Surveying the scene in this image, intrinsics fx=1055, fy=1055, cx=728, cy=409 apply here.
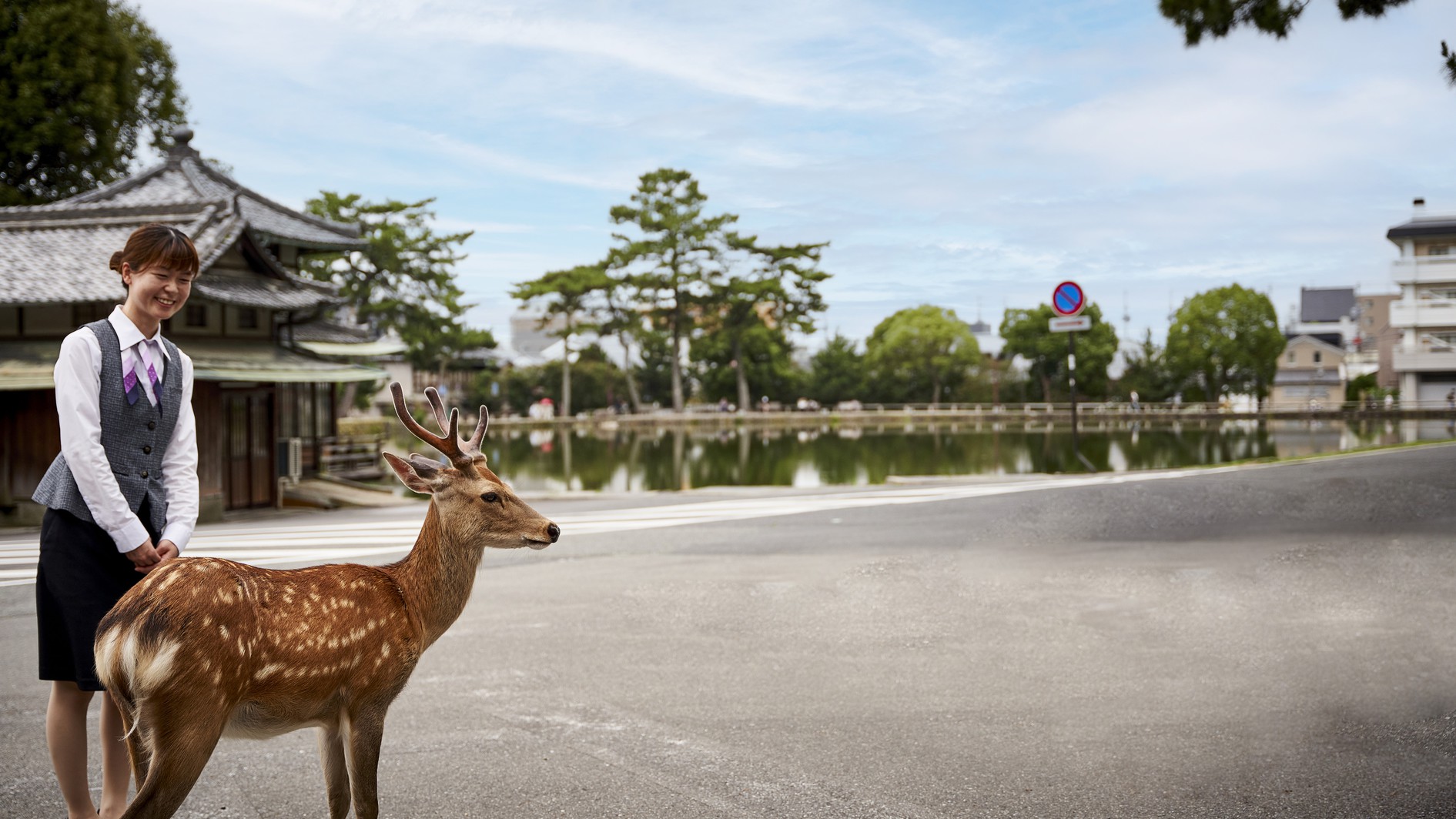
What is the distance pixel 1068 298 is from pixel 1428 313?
40761mm

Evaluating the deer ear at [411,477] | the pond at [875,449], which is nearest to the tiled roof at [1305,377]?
the pond at [875,449]

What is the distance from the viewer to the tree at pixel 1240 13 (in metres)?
8.00

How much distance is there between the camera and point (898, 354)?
5944 cm

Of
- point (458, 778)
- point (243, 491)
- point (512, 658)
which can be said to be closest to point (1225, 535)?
point (512, 658)

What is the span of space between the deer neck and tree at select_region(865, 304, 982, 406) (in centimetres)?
5673

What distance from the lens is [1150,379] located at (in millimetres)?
58938

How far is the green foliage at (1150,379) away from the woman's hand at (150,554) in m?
58.9

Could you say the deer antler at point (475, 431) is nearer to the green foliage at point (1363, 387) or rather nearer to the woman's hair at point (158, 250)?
the woman's hair at point (158, 250)

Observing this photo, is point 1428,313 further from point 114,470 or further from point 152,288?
point 114,470

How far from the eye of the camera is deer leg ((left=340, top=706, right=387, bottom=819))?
9.59ft

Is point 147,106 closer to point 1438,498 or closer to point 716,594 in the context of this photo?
point 716,594

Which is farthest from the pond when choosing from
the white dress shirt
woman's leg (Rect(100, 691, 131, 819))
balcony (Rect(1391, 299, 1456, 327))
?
the white dress shirt

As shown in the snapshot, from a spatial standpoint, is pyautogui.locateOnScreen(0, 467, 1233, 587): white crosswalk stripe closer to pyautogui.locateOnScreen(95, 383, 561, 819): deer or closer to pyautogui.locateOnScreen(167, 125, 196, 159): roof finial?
pyautogui.locateOnScreen(95, 383, 561, 819): deer

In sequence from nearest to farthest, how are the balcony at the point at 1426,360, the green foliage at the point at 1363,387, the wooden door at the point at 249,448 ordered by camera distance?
the wooden door at the point at 249,448 < the balcony at the point at 1426,360 < the green foliage at the point at 1363,387
